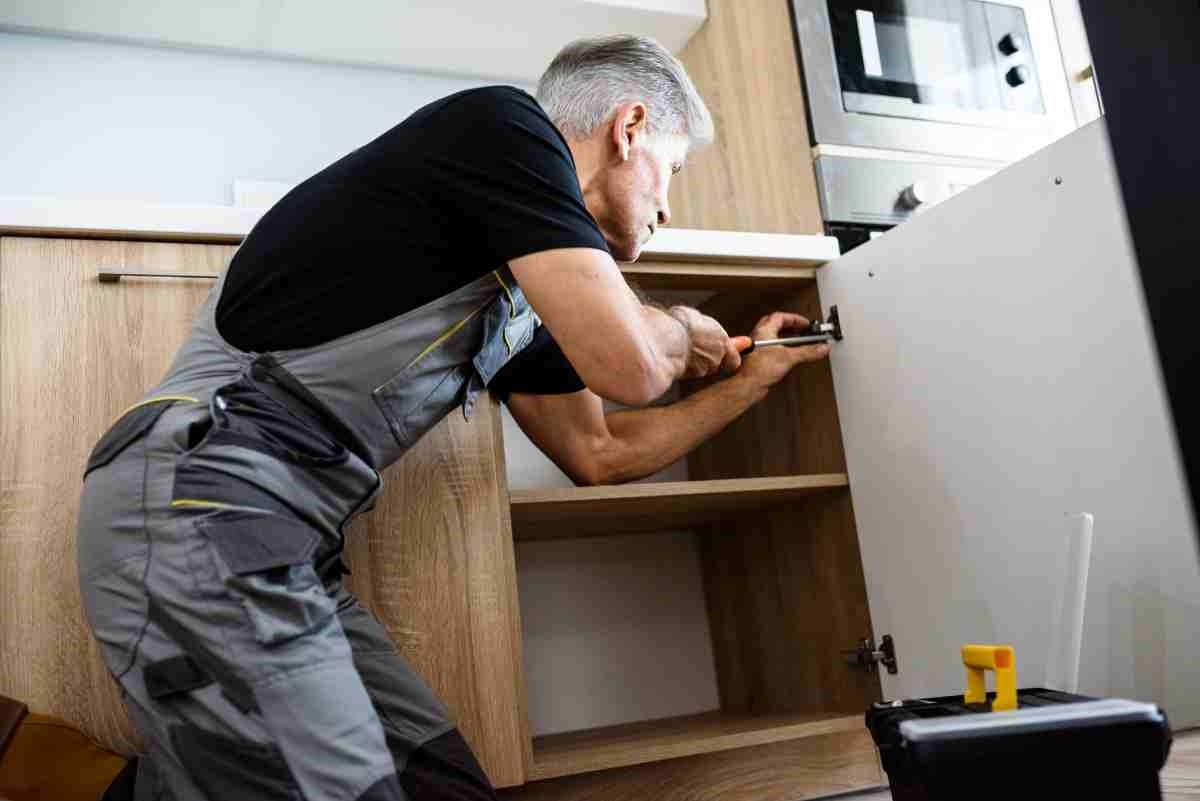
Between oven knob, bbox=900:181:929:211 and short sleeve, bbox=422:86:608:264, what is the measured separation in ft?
3.22

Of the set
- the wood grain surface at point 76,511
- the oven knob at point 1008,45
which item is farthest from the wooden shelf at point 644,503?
the oven knob at point 1008,45

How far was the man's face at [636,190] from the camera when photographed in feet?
4.07

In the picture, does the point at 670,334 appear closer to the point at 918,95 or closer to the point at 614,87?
the point at 614,87

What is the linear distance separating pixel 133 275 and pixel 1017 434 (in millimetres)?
1034

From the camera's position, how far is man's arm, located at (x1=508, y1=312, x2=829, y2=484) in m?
1.49

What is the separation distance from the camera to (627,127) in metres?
1.23

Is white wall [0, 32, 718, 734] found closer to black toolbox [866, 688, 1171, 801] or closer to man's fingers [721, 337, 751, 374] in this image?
man's fingers [721, 337, 751, 374]

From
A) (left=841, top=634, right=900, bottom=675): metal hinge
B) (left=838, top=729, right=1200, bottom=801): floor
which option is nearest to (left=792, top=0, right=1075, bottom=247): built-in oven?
(left=841, top=634, right=900, bottom=675): metal hinge

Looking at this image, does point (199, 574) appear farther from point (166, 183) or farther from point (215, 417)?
point (166, 183)

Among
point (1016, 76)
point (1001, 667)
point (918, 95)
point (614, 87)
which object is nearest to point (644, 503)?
point (614, 87)

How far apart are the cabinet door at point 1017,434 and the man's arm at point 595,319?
440 millimetres

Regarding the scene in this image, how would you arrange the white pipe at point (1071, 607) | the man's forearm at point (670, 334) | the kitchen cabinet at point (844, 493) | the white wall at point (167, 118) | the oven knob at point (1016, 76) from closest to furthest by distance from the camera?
the white pipe at point (1071, 607), the kitchen cabinet at point (844, 493), the man's forearm at point (670, 334), the white wall at point (167, 118), the oven knob at point (1016, 76)

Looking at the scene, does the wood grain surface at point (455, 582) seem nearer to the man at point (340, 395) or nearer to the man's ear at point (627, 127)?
the man at point (340, 395)

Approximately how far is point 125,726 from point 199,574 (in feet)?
1.36
